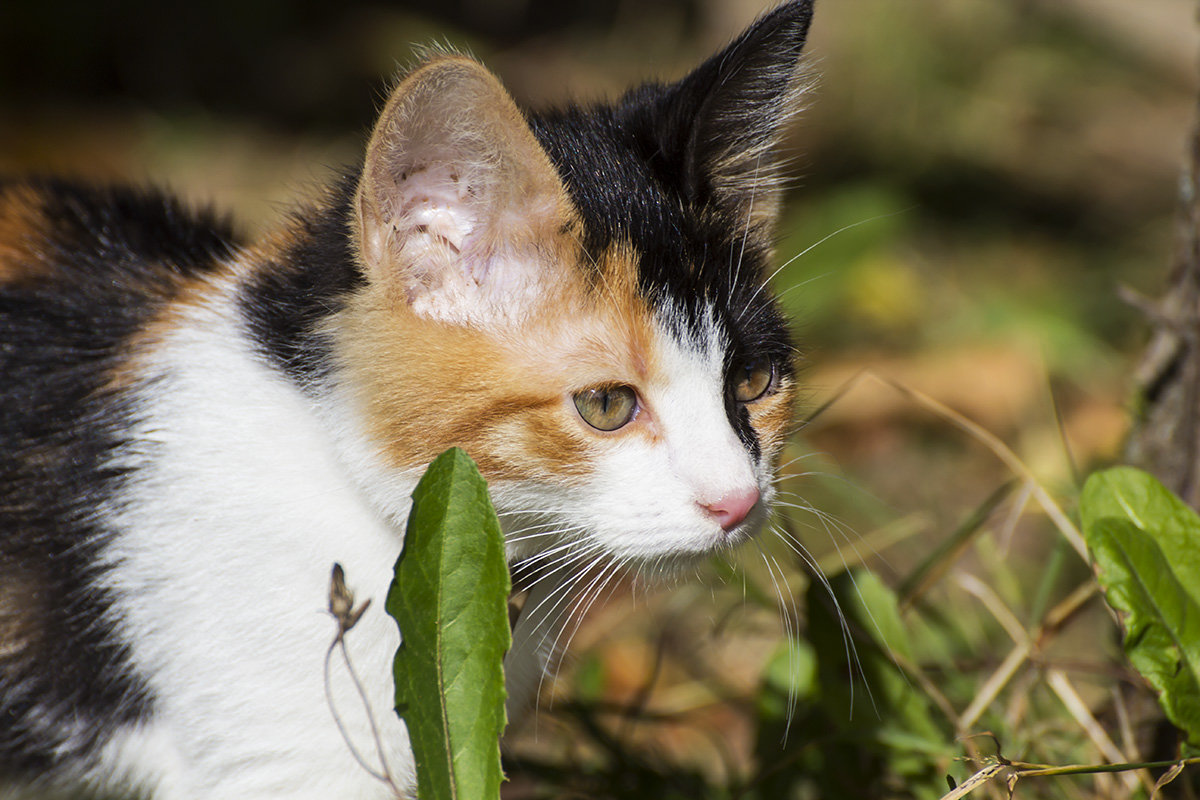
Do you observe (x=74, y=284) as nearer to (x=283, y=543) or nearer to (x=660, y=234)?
(x=283, y=543)

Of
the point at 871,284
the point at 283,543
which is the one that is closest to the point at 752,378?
the point at 283,543

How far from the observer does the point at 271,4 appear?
5.05 meters

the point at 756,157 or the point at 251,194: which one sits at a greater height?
the point at 756,157

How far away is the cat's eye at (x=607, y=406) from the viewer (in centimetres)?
153

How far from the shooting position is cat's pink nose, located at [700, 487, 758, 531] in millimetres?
1466

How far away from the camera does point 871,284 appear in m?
4.19

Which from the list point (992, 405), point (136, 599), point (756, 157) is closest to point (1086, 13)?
point (992, 405)

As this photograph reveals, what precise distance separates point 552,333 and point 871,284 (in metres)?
2.89

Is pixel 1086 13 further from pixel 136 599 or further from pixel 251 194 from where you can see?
pixel 136 599

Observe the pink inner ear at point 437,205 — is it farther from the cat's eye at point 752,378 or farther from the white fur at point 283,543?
the cat's eye at point 752,378

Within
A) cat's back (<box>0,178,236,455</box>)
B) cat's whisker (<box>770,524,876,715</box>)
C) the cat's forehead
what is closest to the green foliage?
cat's whisker (<box>770,524,876,715</box>)

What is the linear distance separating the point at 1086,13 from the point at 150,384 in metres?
4.34

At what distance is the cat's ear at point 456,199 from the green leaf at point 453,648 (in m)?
0.36

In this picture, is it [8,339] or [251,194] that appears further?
[251,194]
